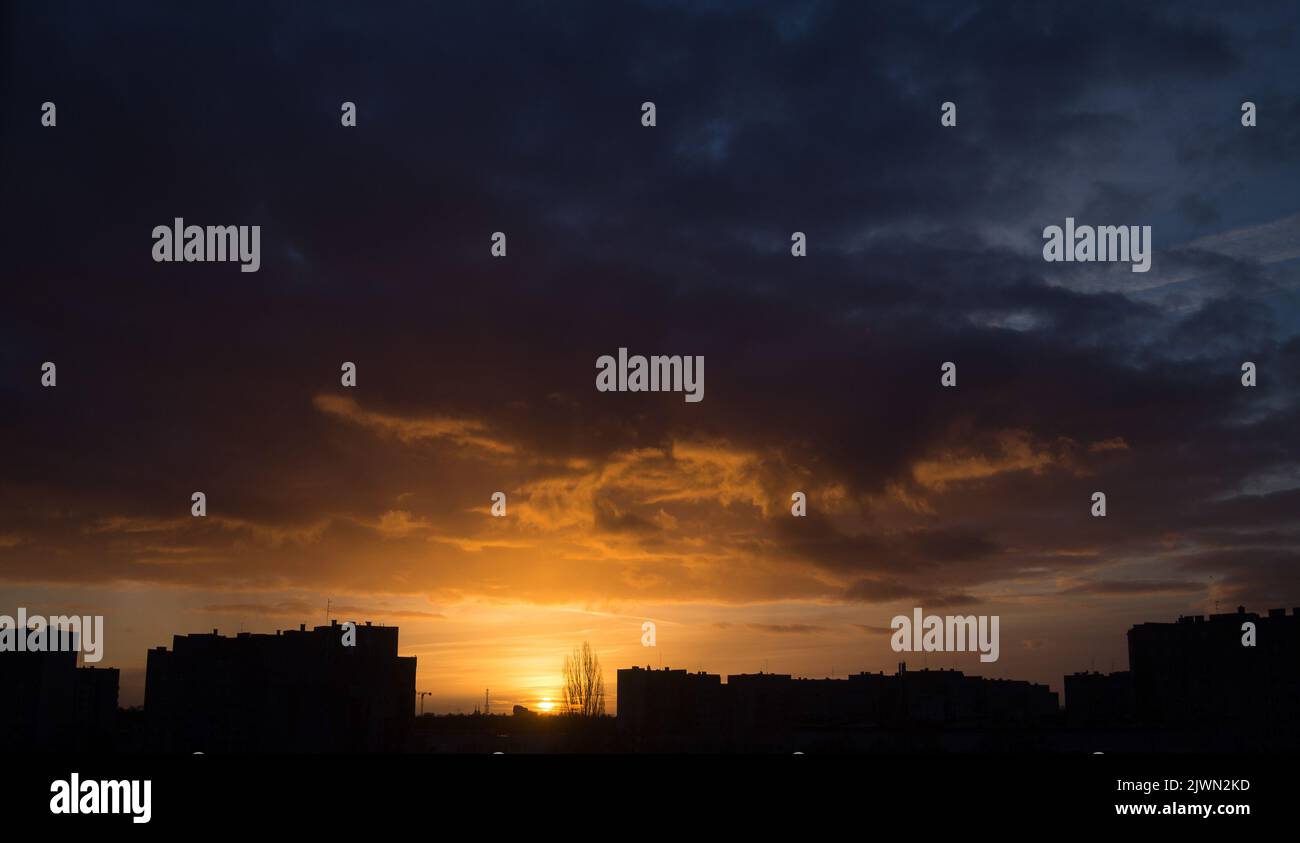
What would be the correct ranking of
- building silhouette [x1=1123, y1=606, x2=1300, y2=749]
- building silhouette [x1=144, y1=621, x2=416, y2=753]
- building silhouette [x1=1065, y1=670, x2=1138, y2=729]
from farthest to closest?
building silhouette [x1=1065, y1=670, x2=1138, y2=729] → building silhouette [x1=1123, y1=606, x2=1300, y2=749] → building silhouette [x1=144, y1=621, x2=416, y2=753]

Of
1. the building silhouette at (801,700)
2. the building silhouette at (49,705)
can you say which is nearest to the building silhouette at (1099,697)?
the building silhouette at (801,700)

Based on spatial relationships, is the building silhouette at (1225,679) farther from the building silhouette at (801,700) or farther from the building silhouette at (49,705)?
the building silhouette at (49,705)

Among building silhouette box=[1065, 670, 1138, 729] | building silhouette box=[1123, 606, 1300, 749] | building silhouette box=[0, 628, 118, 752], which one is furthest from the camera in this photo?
building silhouette box=[1065, 670, 1138, 729]

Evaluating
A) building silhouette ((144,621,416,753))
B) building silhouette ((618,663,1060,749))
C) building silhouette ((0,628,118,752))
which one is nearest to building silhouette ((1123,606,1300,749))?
building silhouette ((618,663,1060,749))

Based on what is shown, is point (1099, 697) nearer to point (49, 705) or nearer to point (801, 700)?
point (801, 700)

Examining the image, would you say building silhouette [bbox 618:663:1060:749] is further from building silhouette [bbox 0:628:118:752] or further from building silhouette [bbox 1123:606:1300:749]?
building silhouette [bbox 0:628:118:752]
